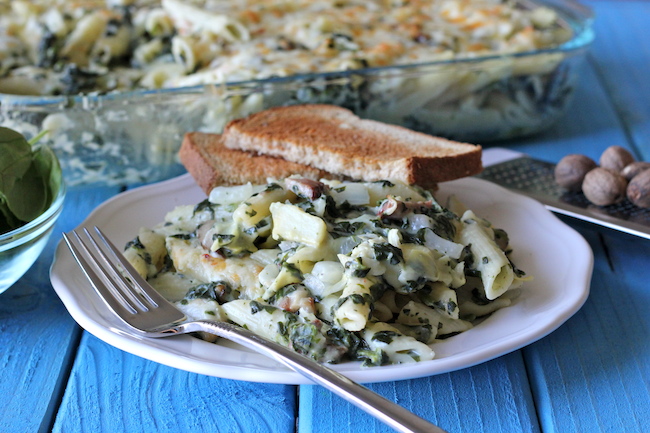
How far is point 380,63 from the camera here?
108 inches

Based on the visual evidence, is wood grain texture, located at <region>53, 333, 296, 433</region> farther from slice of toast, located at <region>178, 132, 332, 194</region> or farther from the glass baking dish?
the glass baking dish

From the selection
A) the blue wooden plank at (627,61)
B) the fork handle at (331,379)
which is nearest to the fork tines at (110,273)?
the fork handle at (331,379)

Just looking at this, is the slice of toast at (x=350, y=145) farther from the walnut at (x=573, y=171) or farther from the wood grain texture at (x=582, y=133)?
the wood grain texture at (x=582, y=133)

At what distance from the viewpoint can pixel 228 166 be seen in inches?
89.7

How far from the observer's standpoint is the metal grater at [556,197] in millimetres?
2072

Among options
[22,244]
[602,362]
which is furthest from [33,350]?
[602,362]

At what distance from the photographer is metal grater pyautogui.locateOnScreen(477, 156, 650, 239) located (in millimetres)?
2072

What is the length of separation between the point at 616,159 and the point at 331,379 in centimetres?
154

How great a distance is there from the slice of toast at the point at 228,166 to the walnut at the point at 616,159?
3.13 feet

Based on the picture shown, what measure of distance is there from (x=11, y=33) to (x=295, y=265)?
2.20 metres

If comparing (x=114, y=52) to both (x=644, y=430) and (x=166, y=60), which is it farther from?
(x=644, y=430)

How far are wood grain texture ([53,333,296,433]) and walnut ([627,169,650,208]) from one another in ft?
4.25

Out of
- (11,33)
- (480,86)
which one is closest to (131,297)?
(480,86)

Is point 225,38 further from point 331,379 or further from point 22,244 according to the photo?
point 331,379
